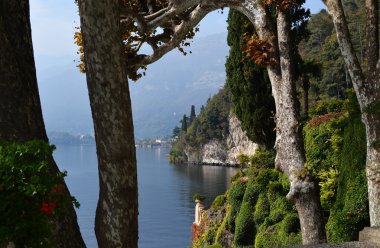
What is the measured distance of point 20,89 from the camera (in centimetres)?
415

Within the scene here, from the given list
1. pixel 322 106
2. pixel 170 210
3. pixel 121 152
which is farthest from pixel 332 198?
pixel 170 210

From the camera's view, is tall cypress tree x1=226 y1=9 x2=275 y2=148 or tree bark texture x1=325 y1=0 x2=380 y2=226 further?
tall cypress tree x1=226 y1=9 x2=275 y2=148

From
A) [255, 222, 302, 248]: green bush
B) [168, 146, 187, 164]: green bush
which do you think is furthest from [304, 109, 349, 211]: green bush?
[168, 146, 187, 164]: green bush

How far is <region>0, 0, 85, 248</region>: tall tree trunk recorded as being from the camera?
13.3ft

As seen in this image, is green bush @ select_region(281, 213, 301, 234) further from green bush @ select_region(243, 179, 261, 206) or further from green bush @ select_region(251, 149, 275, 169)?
green bush @ select_region(251, 149, 275, 169)

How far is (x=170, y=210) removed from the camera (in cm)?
7181

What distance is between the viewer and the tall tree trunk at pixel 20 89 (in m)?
4.05

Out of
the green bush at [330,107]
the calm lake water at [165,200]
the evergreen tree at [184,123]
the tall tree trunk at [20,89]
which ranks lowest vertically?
the calm lake water at [165,200]

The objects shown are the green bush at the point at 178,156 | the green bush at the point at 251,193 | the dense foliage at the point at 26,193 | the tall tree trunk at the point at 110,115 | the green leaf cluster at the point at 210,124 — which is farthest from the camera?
the green bush at the point at 178,156

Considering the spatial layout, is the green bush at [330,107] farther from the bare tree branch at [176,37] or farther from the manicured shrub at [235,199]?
the bare tree branch at [176,37]

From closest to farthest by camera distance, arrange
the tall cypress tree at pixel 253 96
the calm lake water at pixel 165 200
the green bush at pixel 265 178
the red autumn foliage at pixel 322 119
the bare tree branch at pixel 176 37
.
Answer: the bare tree branch at pixel 176 37
the red autumn foliage at pixel 322 119
the green bush at pixel 265 178
the tall cypress tree at pixel 253 96
the calm lake water at pixel 165 200

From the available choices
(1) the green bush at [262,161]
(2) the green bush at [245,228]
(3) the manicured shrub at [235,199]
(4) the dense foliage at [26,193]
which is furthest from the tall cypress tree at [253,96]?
(4) the dense foliage at [26,193]

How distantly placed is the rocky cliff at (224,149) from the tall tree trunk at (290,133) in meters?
97.9

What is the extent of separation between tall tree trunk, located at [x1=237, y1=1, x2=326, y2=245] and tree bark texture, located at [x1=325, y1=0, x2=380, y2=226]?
95 cm
